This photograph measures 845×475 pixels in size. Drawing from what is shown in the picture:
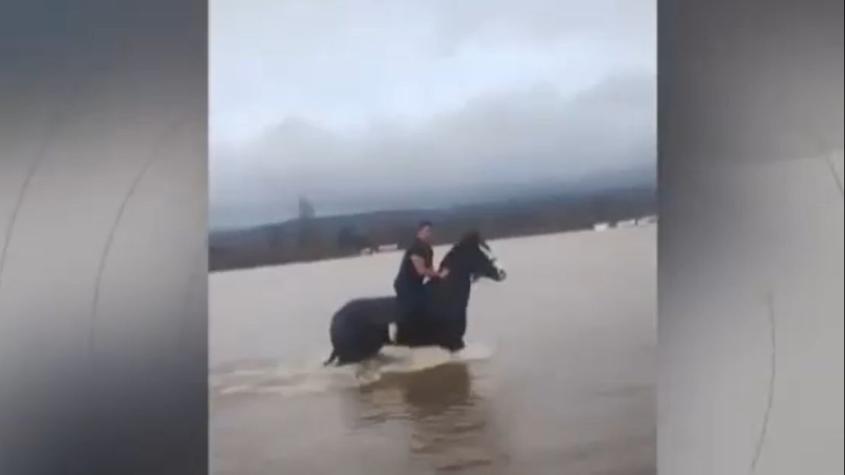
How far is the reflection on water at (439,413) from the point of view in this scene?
103 cm

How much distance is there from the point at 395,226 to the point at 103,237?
0.27m

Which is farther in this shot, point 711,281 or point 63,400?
point 711,281

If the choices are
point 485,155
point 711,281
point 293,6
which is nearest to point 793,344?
point 711,281

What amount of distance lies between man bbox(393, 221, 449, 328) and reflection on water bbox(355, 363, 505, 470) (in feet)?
0.21

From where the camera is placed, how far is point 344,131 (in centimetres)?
102

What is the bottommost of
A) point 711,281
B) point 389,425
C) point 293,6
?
point 389,425

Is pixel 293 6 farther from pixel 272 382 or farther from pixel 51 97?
pixel 272 382

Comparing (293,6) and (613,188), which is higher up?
(293,6)

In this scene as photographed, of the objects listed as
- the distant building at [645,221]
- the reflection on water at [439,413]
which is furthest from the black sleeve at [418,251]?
the distant building at [645,221]

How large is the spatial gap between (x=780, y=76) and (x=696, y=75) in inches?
3.6

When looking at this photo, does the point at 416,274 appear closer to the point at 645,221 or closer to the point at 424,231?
the point at 424,231

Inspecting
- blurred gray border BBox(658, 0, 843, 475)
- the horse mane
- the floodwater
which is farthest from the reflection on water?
blurred gray border BBox(658, 0, 843, 475)

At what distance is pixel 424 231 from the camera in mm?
1041

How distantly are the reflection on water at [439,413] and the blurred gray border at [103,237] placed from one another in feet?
0.56
